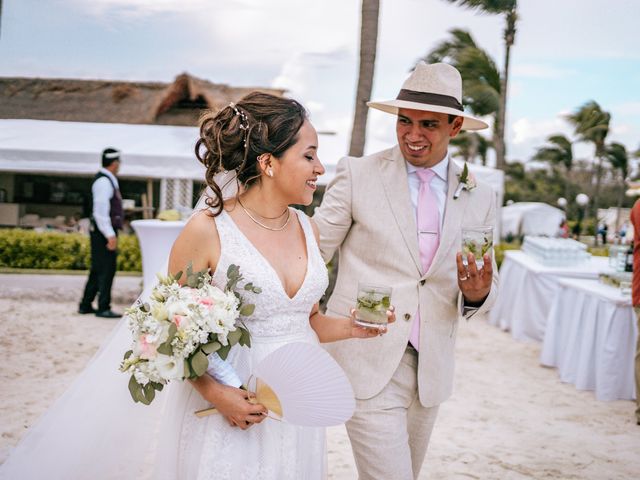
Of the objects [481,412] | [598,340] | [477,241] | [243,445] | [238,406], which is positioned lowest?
[481,412]

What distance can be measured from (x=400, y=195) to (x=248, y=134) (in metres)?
0.91

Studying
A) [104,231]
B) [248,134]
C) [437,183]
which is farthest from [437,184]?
[104,231]

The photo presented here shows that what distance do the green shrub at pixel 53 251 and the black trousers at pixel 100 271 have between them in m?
0.36

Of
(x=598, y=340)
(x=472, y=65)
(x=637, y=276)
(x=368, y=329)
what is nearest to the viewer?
(x=368, y=329)

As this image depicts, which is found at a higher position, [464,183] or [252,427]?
[464,183]

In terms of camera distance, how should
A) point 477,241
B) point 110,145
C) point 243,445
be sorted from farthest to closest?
point 110,145, point 477,241, point 243,445

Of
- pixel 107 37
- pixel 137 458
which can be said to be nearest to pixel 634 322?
pixel 137 458

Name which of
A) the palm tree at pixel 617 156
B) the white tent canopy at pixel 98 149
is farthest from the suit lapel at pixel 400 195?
the palm tree at pixel 617 156

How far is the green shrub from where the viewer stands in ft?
17.1

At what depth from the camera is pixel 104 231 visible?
8.12 m

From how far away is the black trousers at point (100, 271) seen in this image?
27.4 feet

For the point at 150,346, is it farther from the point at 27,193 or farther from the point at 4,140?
the point at 4,140

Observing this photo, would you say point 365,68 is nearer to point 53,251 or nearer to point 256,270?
point 53,251

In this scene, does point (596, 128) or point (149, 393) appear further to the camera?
point (596, 128)
